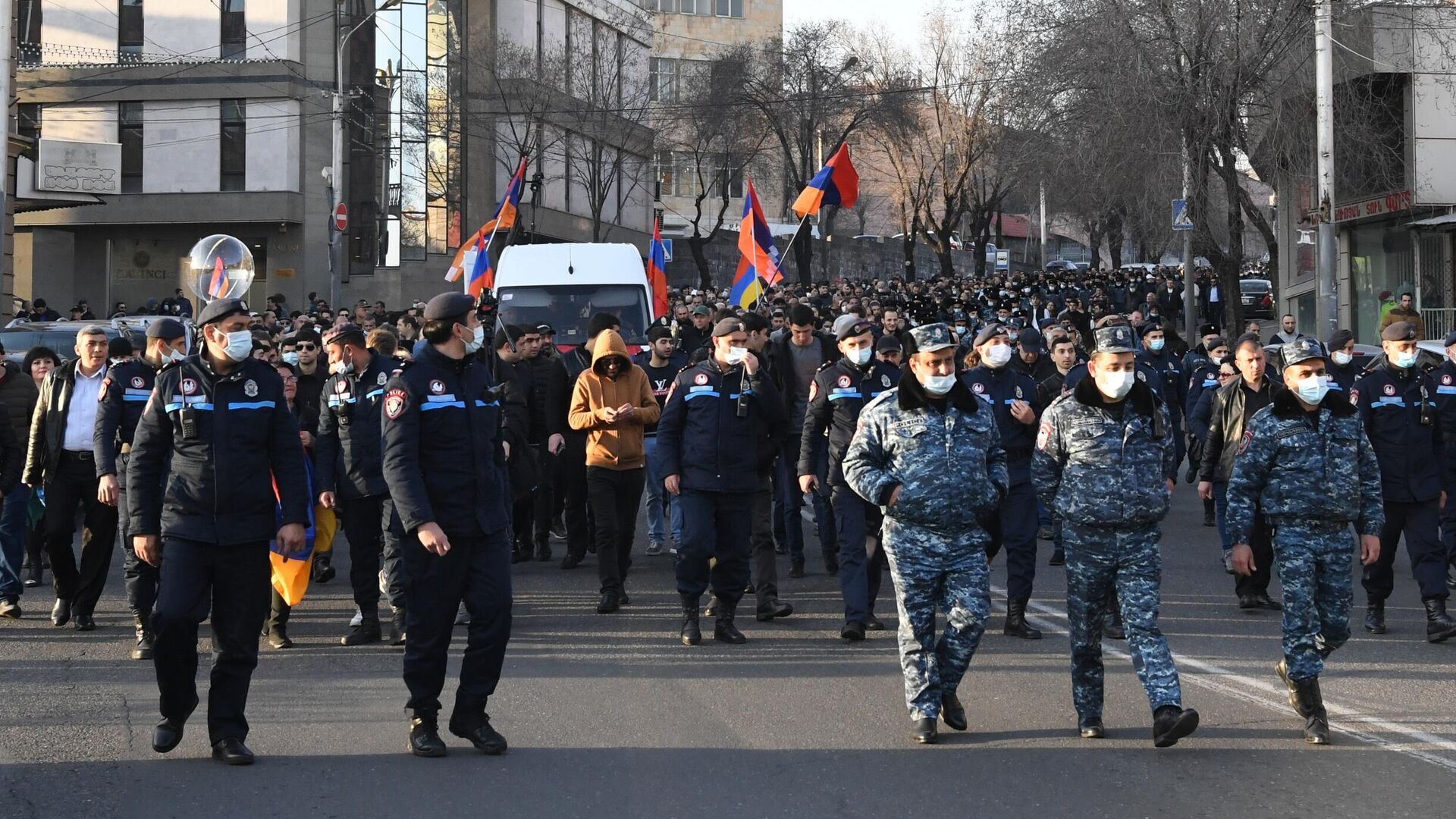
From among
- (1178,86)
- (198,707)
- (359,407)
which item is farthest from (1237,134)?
(198,707)

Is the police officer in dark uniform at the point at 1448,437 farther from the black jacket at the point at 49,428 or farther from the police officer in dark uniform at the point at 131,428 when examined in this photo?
the black jacket at the point at 49,428

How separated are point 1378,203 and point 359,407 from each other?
78.5ft

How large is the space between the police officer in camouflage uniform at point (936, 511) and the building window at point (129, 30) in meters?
45.2

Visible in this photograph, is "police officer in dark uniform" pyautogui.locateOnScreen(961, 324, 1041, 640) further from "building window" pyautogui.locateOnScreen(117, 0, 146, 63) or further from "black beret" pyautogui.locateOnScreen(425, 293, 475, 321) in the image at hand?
"building window" pyautogui.locateOnScreen(117, 0, 146, 63)

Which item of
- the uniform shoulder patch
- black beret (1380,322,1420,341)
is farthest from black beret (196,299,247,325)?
black beret (1380,322,1420,341)

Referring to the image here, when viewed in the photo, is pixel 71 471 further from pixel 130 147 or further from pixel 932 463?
pixel 130 147

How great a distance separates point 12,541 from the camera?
10484 mm

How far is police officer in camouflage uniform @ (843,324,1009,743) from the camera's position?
22.9 ft

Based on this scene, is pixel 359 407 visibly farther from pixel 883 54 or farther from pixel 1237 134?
pixel 883 54

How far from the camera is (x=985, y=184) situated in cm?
6397

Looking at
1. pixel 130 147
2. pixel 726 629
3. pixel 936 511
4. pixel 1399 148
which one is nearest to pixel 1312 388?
pixel 936 511

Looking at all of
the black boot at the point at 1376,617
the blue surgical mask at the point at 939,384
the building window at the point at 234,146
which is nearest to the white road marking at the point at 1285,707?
the black boot at the point at 1376,617

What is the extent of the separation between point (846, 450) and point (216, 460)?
3.87 m

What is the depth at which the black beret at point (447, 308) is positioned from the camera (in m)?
6.81
